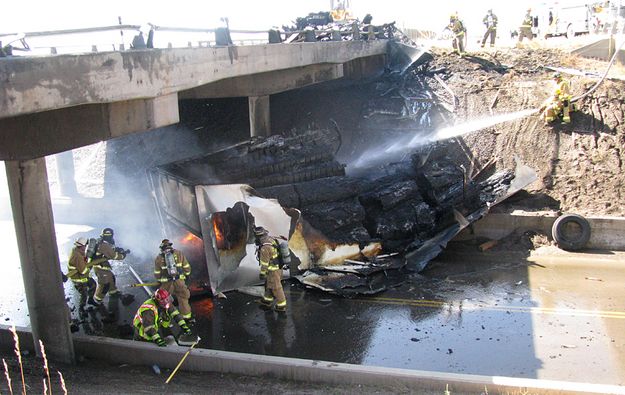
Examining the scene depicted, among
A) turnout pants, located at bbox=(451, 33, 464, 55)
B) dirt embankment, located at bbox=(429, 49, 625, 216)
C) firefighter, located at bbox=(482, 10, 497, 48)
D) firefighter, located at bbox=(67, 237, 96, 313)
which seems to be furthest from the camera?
firefighter, located at bbox=(482, 10, 497, 48)

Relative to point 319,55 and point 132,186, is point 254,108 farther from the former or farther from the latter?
point 132,186

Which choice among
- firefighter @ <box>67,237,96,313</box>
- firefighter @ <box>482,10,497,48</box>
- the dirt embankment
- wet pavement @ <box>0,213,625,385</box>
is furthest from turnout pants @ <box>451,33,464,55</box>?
firefighter @ <box>67,237,96,313</box>

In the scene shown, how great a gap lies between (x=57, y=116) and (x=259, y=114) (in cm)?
944

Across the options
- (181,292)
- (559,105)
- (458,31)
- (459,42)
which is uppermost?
(458,31)

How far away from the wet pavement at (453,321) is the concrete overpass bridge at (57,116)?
164 centimetres

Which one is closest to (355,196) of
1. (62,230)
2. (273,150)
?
(273,150)

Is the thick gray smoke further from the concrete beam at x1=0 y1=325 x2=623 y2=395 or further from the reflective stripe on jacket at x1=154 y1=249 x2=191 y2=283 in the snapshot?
the concrete beam at x1=0 y1=325 x2=623 y2=395

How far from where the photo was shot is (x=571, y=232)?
518 inches

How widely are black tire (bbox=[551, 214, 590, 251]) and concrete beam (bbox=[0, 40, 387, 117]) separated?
7.67 metres

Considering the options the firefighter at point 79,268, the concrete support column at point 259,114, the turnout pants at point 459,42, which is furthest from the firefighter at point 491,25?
the firefighter at point 79,268

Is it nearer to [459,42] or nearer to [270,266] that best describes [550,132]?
[459,42]

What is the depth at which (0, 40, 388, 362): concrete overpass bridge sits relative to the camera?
6.11 meters

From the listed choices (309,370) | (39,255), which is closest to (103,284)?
(39,255)

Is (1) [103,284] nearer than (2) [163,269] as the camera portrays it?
No
